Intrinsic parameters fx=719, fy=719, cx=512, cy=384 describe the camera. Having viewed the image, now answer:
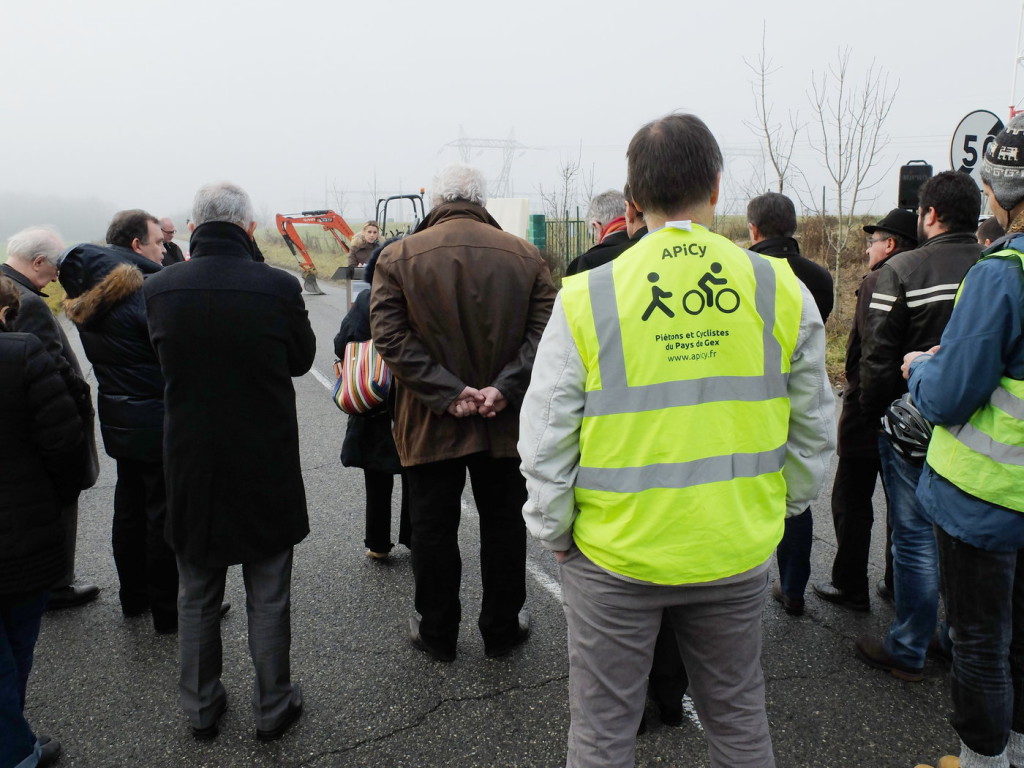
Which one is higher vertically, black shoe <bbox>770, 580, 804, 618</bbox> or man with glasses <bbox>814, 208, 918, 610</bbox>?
man with glasses <bbox>814, 208, 918, 610</bbox>

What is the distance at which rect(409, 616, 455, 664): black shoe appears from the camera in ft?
10.6

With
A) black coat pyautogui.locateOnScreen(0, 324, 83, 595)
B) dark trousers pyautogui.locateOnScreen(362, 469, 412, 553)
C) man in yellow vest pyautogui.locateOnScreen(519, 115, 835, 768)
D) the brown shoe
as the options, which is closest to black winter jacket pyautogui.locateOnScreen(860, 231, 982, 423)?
the brown shoe

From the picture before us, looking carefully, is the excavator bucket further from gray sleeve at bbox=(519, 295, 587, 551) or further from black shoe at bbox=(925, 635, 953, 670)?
gray sleeve at bbox=(519, 295, 587, 551)

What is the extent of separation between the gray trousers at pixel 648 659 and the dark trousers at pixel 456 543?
1347mm

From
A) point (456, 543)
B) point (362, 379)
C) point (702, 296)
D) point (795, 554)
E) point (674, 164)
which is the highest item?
point (674, 164)

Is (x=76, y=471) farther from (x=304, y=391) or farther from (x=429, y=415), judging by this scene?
(x=304, y=391)

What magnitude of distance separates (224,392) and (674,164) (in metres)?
1.78

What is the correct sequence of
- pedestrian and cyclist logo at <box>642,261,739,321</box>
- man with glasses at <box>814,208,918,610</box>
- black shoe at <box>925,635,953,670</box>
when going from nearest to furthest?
pedestrian and cyclist logo at <box>642,261,739,321</box>, black shoe at <box>925,635,953,670</box>, man with glasses at <box>814,208,918,610</box>

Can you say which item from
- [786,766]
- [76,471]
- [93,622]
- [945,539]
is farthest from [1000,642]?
[93,622]

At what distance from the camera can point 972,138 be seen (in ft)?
22.5

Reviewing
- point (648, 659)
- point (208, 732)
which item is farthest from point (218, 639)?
point (648, 659)

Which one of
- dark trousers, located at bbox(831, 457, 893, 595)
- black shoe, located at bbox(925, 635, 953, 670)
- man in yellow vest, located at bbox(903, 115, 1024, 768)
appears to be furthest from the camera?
dark trousers, located at bbox(831, 457, 893, 595)

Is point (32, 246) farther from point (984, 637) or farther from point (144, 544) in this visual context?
point (984, 637)

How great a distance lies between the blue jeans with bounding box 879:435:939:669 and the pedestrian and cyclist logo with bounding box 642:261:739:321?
5.59 ft
